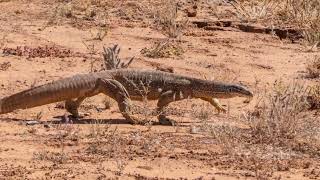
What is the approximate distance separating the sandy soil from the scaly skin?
21 centimetres

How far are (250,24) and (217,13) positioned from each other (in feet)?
2.75

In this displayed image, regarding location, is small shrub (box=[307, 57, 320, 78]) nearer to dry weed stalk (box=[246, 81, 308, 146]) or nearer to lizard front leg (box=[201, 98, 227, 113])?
lizard front leg (box=[201, 98, 227, 113])

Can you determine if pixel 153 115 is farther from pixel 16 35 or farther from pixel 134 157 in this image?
pixel 16 35

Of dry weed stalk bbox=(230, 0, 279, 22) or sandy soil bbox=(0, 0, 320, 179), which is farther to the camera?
dry weed stalk bbox=(230, 0, 279, 22)

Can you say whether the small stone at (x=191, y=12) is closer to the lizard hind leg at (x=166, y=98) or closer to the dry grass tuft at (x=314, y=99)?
the dry grass tuft at (x=314, y=99)

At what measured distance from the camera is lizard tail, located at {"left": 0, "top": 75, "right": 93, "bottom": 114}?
7.91 meters

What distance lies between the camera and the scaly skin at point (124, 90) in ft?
26.1

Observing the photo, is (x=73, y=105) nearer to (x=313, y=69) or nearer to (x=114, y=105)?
(x=114, y=105)

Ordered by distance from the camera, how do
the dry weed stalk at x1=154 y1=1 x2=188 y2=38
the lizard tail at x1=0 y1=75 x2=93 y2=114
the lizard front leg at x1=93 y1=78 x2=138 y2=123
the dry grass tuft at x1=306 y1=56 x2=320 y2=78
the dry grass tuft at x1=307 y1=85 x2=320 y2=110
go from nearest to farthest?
the lizard tail at x1=0 y1=75 x2=93 y2=114
the lizard front leg at x1=93 y1=78 x2=138 y2=123
the dry grass tuft at x1=307 y1=85 x2=320 y2=110
the dry grass tuft at x1=306 y1=56 x2=320 y2=78
the dry weed stalk at x1=154 y1=1 x2=188 y2=38

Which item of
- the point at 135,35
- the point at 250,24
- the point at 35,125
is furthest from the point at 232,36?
the point at 35,125

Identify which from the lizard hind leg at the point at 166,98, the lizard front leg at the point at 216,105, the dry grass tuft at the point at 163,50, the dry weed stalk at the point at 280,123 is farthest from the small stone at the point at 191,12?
the dry weed stalk at the point at 280,123

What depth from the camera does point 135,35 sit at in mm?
12859

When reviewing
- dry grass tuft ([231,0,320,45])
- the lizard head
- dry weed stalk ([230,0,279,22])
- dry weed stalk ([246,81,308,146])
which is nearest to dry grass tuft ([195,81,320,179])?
dry weed stalk ([246,81,308,146])

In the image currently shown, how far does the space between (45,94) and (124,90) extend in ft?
2.69
